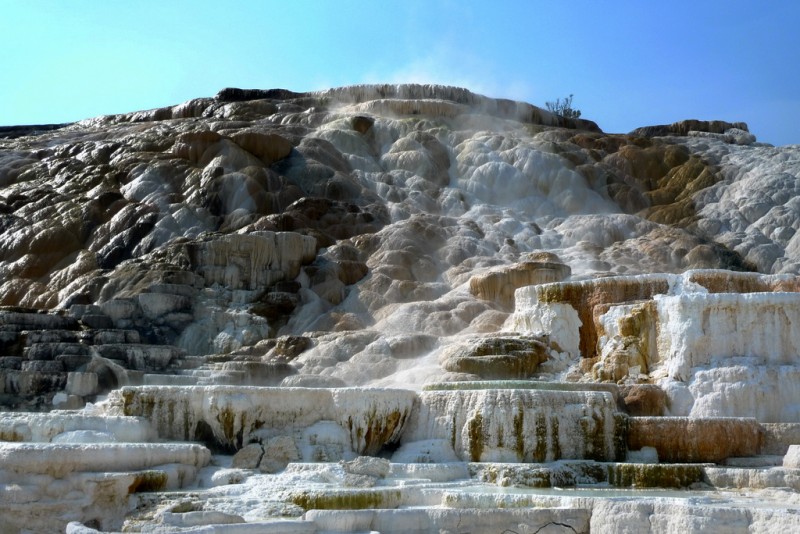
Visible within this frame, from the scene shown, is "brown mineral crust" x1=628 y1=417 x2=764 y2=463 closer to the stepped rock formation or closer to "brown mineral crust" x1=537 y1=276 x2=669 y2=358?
the stepped rock formation

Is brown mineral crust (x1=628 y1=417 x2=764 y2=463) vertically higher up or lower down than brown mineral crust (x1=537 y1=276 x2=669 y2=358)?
lower down

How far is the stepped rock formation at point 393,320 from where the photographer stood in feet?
38.2

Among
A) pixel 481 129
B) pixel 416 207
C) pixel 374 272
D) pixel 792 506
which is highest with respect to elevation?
pixel 481 129

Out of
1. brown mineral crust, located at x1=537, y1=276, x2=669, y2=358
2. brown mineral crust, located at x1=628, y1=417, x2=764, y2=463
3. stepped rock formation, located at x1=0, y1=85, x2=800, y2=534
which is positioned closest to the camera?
stepped rock formation, located at x1=0, y1=85, x2=800, y2=534

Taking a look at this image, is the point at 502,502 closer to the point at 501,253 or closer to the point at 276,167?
the point at 501,253

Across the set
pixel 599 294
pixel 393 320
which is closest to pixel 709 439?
pixel 599 294

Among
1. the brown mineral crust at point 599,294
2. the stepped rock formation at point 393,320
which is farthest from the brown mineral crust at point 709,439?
the brown mineral crust at point 599,294

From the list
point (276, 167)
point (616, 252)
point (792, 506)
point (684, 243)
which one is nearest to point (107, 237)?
point (276, 167)

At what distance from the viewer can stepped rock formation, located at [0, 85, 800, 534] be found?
11633 millimetres

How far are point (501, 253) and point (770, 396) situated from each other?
42.6 feet

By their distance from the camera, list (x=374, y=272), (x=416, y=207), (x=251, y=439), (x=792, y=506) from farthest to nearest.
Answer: (x=416, y=207), (x=374, y=272), (x=251, y=439), (x=792, y=506)

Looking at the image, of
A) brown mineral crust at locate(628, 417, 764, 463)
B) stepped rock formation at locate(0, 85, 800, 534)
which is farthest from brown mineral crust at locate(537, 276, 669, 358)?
brown mineral crust at locate(628, 417, 764, 463)

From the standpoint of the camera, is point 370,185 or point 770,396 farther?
point 370,185

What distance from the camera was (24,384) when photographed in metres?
17.8
